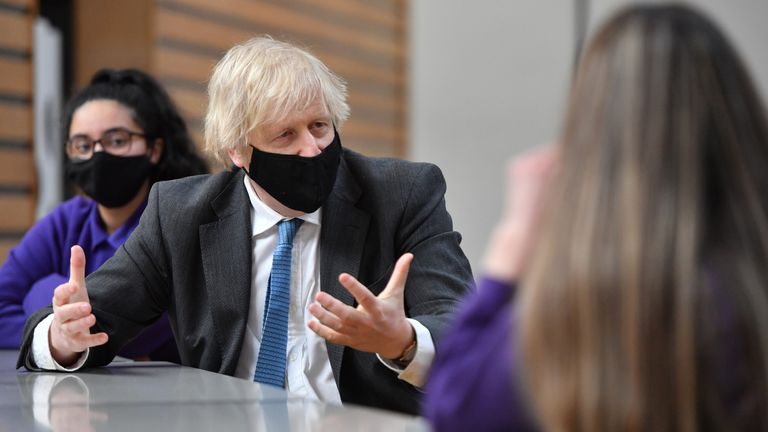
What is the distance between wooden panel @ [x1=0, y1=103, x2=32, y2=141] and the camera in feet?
15.1

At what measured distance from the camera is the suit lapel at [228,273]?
2107 millimetres

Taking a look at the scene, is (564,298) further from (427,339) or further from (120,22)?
(120,22)

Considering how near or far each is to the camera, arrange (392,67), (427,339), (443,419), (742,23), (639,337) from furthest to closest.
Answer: (392,67), (742,23), (427,339), (443,419), (639,337)

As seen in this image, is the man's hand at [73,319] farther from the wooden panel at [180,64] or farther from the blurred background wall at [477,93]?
the blurred background wall at [477,93]

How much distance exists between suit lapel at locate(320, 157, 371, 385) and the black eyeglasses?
0.87 metres

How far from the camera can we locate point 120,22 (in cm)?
516

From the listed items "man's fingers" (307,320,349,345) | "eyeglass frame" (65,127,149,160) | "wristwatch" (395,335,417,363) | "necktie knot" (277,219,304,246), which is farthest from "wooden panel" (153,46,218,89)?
"man's fingers" (307,320,349,345)

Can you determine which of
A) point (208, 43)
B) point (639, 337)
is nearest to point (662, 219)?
point (639, 337)

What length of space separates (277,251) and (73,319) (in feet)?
1.39

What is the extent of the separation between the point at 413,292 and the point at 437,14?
563cm

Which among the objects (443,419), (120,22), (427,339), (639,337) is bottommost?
(427,339)

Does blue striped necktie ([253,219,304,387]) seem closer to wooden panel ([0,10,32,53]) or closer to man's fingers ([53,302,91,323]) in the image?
man's fingers ([53,302,91,323])

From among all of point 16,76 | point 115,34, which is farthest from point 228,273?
point 115,34

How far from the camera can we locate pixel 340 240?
7.04 ft
